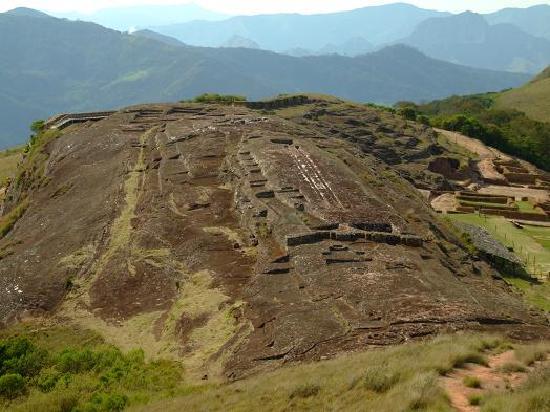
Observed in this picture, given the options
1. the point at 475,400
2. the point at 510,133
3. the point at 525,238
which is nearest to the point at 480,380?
the point at 475,400

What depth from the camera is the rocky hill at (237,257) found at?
18.5 m

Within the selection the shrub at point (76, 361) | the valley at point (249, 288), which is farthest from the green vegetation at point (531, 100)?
the shrub at point (76, 361)

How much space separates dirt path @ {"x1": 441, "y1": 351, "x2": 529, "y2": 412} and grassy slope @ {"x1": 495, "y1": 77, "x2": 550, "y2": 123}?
127116 mm

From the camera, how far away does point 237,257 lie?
24.7 m

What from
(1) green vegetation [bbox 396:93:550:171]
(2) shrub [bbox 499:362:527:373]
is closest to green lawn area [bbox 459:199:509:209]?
(1) green vegetation [bbox 396:93:550:171]

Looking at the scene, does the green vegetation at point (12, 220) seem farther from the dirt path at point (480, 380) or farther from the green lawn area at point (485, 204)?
the green lawn area at point (485, 204)

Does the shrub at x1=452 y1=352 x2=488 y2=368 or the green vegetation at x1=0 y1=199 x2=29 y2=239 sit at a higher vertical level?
the shrub at x1=452 y1=352 x2=488 y2=368

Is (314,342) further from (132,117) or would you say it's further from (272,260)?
(132,117)

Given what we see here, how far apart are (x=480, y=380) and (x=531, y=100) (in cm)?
14688

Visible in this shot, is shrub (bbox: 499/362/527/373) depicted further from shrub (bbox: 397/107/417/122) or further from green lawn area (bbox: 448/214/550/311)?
shrub (bbox: 397/107/417/122)

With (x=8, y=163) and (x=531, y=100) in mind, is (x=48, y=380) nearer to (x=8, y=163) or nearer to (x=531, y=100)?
(x=8, y=163)

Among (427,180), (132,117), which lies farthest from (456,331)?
(427,180)

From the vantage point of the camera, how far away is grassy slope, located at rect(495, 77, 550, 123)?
447 feet

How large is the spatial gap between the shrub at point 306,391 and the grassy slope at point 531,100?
129621 millimetres
